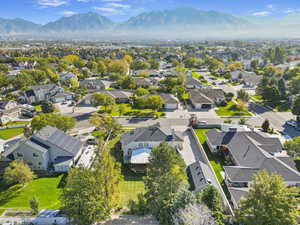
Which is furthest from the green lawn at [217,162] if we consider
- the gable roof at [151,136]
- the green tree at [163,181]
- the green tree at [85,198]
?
the green tree at [85,198]

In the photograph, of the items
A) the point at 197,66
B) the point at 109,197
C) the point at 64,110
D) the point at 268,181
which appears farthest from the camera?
the point at 197,66

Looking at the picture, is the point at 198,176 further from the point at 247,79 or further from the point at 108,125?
the point at 247,79

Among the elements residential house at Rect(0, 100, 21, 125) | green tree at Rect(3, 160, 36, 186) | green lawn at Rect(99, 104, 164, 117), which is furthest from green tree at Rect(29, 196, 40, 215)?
residential house at Rect(0, 100, 21, 125)

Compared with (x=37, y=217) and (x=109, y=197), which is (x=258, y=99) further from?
(x=37, y=217)

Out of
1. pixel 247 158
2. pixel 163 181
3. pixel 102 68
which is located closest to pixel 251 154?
pixel 247 158

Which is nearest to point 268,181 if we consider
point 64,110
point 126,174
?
point 126,174

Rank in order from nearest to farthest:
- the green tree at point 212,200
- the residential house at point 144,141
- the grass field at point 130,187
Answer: the green tree at point 212,200 → the grass field at point 130,187 → the residential house at point 144,141

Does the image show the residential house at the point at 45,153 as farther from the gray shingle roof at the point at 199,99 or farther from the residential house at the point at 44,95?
the gray shingle roof at the point at 199,99
